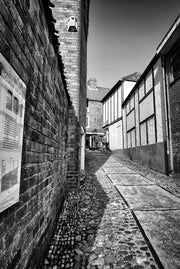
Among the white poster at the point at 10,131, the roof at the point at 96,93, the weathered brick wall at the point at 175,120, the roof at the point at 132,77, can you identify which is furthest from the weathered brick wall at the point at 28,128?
the roof at the point at 96,93

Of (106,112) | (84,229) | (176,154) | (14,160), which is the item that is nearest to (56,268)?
(84,229)

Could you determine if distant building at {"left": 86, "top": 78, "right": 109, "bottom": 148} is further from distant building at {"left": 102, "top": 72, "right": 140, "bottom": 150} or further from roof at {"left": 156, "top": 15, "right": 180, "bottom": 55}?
roof at {"left": 156, "top": 15, "right": 180, "bottom": 55}

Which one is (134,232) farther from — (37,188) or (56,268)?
(37,188)

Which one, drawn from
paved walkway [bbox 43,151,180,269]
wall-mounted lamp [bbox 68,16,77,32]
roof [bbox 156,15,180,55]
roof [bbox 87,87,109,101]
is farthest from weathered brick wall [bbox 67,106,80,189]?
roof [bbox 87,87,109,101]

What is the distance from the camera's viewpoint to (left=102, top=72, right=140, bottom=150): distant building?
13656mm

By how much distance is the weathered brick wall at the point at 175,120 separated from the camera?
5.63m

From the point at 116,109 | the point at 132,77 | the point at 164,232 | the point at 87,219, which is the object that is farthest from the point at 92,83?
the point at 164,232

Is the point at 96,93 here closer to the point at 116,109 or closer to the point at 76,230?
the point at 116,109

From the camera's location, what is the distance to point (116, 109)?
15.3 metres

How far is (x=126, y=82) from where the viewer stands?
13.6 metres

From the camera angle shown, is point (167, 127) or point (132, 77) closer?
point (167, 127)

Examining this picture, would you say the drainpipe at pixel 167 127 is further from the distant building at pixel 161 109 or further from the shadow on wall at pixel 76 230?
the shadow on wall at pixel 76 230

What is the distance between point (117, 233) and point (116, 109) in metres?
14.0

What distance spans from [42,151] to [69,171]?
2.65 meters
